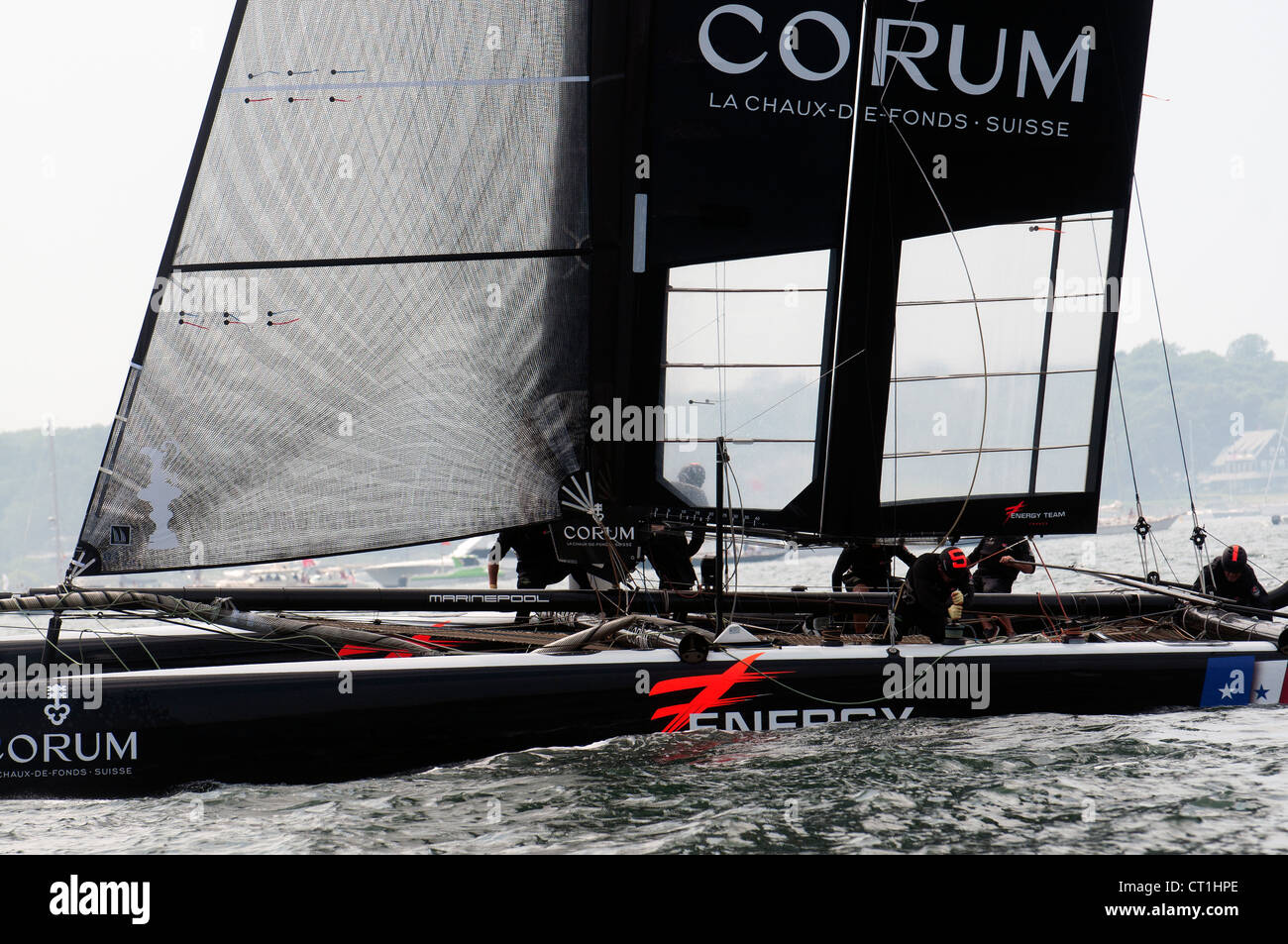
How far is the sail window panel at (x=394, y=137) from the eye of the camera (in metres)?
4.93

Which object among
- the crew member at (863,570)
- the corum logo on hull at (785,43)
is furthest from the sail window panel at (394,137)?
the crew member at (863,570)

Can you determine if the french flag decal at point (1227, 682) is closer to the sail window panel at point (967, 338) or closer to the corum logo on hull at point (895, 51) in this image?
the sail window panel at point (967, 338)

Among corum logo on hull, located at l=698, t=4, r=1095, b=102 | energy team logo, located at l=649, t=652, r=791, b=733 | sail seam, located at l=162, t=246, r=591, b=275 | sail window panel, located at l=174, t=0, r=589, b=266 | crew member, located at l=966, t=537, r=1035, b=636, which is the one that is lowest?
energy team logo, located at l=649, t=652, r=791, b=733

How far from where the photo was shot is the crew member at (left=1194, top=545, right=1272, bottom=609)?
227 inches

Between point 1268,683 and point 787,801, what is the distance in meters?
2.39

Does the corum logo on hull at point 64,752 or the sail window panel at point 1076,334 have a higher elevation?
the sail window panel at point 1076,334

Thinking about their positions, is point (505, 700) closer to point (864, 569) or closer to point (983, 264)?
point (864, 569)

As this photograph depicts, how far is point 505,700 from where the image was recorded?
429 centimetres

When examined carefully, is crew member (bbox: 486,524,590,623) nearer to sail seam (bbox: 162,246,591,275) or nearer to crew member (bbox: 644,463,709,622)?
crew member (bbox: 644,463,709,622)

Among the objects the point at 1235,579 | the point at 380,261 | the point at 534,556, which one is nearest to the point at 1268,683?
the point at 1235,579

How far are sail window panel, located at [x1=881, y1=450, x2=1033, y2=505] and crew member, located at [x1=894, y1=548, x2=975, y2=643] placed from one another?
0.59 m

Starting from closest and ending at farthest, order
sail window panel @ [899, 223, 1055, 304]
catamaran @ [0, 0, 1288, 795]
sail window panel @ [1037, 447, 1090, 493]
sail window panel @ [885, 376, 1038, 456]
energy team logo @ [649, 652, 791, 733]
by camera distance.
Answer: energy team logo @ [649, 652, 791, 733] → catamaran @ [0, 0, 1288, 795] → sail window panel @ [899, 223, 1055, 304] → sail window panel @ [885, 376, 1038, 456] → sail window panel @ [1037, 447, 1090, 493]

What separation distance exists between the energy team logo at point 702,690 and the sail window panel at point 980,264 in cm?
214

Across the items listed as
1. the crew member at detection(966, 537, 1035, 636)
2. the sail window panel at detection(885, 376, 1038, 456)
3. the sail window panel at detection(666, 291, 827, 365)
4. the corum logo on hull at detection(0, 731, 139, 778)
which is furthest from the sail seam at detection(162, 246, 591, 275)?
the crew member at detection(966, 537, 1035, 636)
